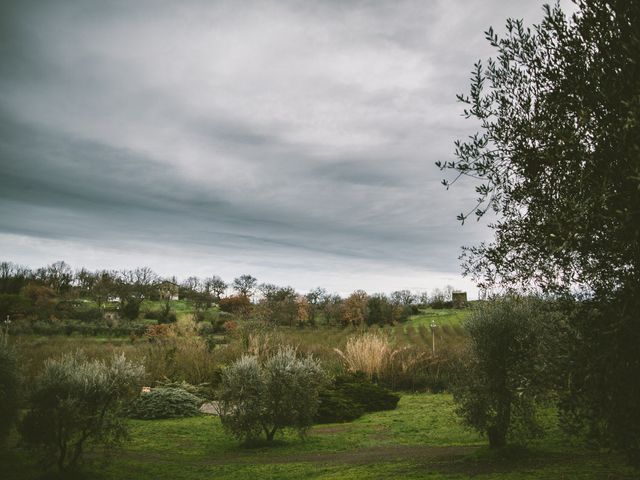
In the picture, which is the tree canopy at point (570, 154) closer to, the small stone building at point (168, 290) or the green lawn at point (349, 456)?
the green lawn at point (349, 456)

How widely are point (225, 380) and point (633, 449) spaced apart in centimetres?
749

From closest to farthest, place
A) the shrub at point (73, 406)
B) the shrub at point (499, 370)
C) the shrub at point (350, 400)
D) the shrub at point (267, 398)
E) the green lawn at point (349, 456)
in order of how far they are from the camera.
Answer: the green lawn at point (349, 456)
the shrub at point (73, 406)
the shrub at point (499, 370)
the shrub at point (267, 398)
the shrub at point (350, 400)

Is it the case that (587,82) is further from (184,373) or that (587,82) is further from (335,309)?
(335,309)

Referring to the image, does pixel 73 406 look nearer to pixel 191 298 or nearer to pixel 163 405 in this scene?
pixel 163 405

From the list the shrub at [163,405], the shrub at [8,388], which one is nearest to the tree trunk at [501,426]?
the shrub at [8,388]

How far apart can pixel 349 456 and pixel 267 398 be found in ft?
6.84

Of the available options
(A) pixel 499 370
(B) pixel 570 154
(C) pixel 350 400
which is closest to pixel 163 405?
(C) pixel 350 400

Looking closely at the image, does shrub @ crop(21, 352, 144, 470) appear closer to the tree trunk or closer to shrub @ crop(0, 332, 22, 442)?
shrub @ crop(0, 332, 22, 442)

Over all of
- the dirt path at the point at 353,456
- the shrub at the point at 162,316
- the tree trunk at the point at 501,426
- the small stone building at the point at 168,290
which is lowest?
the dirt path at the point at 353,456

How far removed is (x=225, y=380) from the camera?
9.70m

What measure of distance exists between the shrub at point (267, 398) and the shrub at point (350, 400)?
240 centimetres

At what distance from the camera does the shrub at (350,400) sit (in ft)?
40.0

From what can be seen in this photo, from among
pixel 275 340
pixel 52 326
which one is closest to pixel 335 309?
pixel 52 326

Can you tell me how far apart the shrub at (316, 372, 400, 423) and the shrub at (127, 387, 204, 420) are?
386 cm
